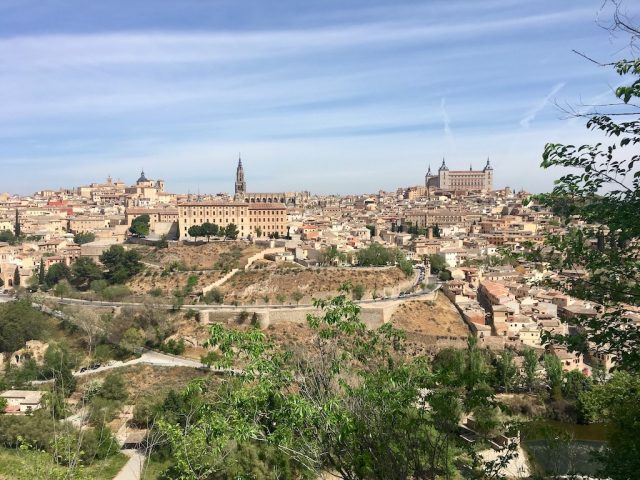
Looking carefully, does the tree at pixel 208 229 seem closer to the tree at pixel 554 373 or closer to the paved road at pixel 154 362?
the paved road at pixel 154 362

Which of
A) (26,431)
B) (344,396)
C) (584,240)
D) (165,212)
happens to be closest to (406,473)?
(344,396)

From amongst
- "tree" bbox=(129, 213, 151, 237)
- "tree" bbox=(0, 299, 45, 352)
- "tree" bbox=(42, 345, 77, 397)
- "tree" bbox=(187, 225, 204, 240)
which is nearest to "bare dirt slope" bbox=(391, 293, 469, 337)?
"tree" bbox=(42, 345, 77, 397)

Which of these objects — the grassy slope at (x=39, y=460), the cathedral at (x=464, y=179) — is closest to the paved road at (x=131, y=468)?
the grassy slope at (x=39, y=460)

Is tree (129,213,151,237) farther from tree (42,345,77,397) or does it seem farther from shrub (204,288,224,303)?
tree (42,345,77,397)

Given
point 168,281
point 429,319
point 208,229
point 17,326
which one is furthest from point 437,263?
point 17,326

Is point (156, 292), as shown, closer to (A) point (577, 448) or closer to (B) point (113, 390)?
(B) point (113, 390)

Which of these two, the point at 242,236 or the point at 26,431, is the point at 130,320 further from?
the point at 242,236
